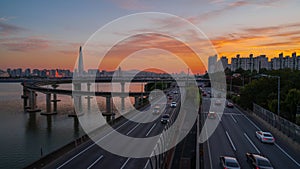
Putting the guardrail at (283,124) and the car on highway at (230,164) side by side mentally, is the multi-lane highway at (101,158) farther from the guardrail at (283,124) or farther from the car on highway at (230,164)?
the guardrail at (283,124)

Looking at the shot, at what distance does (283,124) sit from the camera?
26.3 meters

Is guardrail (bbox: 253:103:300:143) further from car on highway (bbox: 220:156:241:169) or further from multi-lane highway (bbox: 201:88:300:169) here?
car on highway (bbox: 220:156:241:169)

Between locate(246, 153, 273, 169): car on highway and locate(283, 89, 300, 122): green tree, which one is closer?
locate(246, 153, 273, 169): car on highway

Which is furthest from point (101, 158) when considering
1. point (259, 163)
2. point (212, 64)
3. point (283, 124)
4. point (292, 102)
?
point (212, 64)

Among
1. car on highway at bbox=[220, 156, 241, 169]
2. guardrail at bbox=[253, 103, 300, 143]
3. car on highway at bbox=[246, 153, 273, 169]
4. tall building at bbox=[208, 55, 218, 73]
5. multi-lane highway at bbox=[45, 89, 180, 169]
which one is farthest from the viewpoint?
tall building at bbox=[208, 55, 218, 73]

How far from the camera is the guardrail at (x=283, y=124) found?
23.0 metres

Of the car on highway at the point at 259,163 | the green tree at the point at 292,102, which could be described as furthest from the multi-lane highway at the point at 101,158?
the green tree at the point at 292,102

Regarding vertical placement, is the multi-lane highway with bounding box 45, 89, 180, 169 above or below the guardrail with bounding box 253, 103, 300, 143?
below

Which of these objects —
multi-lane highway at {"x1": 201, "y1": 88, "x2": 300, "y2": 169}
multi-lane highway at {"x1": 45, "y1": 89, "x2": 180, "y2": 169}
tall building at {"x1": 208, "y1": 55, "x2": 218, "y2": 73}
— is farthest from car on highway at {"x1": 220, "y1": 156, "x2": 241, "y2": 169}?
tall building at {"x1": 208, "y1": 55, "x2": 218, "y2": 73}

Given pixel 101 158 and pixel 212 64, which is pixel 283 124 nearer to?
pixel 101 158

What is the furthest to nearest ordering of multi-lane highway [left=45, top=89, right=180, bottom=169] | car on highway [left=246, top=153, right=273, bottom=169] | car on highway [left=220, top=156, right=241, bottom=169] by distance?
multi-lane highway [left=45, top=89, right=180, bottom=169] < car on highway [left=246, top=153, right=273, bottom=169] < car on highway [left=220, top=156, right=241, bottom=169]

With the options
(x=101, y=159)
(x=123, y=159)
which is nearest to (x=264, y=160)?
(x=123, y=159)

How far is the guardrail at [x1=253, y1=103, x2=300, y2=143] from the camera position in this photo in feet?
75.4

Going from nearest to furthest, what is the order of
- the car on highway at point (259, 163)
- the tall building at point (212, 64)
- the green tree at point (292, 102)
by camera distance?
the car on highway at point (259, 163)
the green tree at point (292, 102)
the tall building at point (212, 64)
